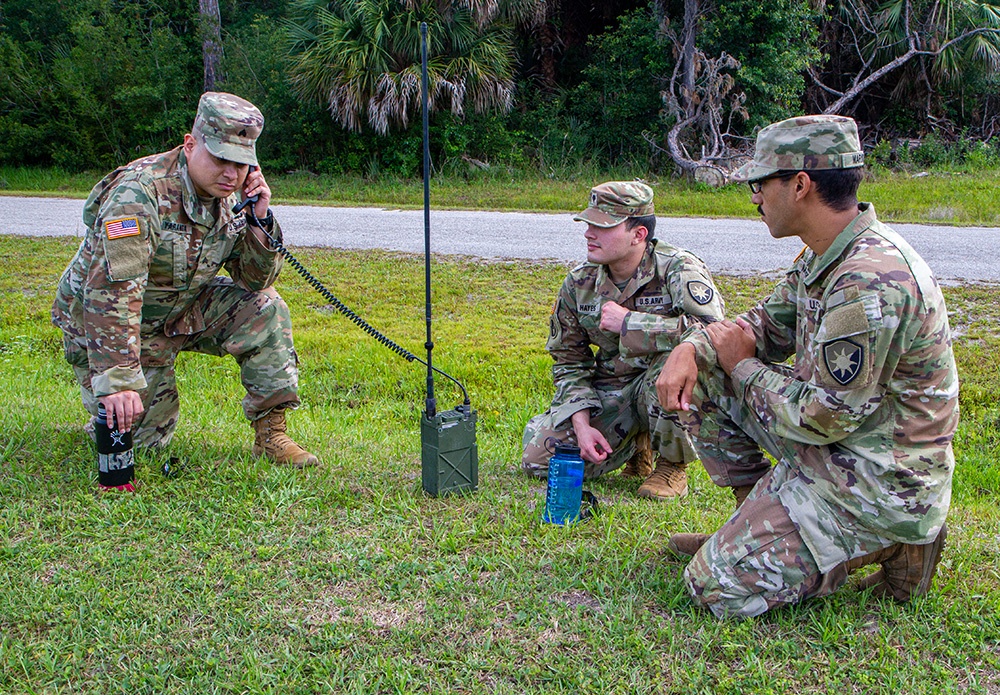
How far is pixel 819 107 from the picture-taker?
18422 mm

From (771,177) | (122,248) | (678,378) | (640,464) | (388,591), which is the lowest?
(640,464)

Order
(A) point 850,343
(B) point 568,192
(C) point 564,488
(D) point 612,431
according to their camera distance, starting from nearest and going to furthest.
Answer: (A) point 850,343, (C) point 564,488, (D) point 612,431, (B) point 568,192

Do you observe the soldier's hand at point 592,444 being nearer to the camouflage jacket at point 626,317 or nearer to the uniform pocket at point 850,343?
the camouflage jacket at point 626,317

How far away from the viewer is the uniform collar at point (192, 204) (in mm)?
4383

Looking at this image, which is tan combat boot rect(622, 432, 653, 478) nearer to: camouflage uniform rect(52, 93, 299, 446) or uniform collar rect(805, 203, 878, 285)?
camouflage uniform rect(52, 93, 299, 446)

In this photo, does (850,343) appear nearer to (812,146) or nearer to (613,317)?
(812,146)

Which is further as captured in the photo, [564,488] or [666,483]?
[666,483]

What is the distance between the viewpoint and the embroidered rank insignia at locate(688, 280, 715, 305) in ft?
14.0

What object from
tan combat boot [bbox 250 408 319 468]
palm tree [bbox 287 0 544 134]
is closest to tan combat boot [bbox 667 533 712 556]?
tan combat boot [bbox 250 408 319 468]

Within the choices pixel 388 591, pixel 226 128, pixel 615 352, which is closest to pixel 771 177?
pixel 615 352

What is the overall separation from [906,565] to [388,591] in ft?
5.95

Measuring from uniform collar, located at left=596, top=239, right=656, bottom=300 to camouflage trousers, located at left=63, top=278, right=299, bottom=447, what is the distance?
163cm

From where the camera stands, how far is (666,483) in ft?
14.8

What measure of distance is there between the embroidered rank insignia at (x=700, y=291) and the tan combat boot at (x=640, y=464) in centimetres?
93
